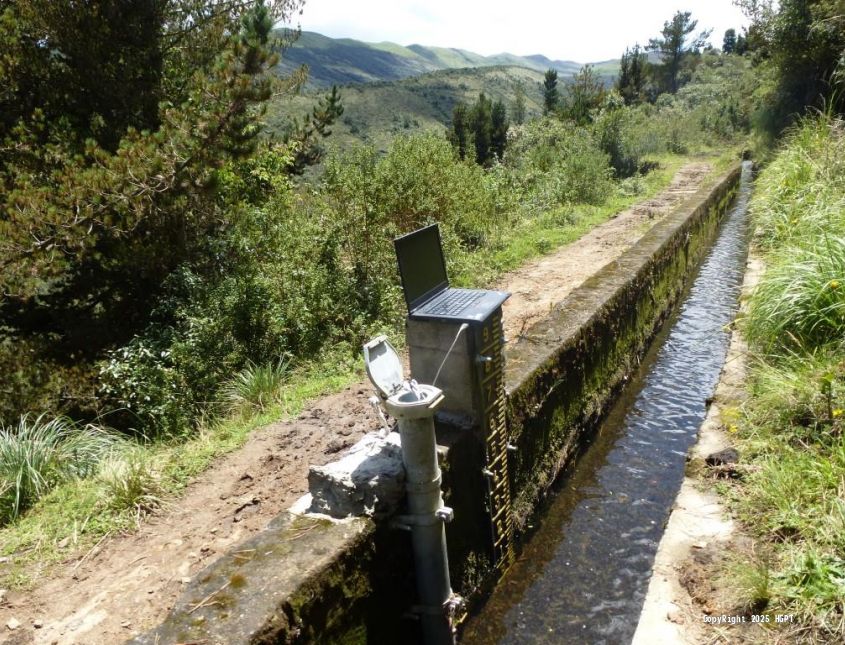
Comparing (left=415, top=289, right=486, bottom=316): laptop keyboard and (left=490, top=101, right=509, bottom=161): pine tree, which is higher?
(left=490, top=101, right=509, bottom=161): pine tree

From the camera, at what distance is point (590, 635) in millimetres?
3314

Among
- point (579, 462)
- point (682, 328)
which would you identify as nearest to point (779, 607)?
point (579, 462)

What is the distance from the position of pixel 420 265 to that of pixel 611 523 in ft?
7.85

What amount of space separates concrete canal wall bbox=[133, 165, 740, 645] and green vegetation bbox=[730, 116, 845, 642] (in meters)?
1.24

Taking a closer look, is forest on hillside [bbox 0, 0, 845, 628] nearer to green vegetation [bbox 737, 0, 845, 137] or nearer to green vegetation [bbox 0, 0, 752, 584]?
green vegetation [bbox 0, 0, 752, 584]

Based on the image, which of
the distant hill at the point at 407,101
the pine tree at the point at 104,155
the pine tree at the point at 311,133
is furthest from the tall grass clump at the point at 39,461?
the distant hill at the point at 407,101

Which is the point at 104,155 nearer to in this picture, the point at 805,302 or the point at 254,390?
the point at 254,390

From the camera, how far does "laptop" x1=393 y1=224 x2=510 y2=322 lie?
10.3 feet

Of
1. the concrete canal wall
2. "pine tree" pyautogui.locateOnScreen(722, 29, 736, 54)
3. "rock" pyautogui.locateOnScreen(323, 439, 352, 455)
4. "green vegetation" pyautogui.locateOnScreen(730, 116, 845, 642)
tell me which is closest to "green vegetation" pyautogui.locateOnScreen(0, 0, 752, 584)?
"rock" pyautogui.locateOnScreen(323, 439, 352, 455)

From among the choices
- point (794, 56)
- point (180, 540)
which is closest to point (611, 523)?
point (180, 540)

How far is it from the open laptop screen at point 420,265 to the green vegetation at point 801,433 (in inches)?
83.6

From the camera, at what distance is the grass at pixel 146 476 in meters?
3.57

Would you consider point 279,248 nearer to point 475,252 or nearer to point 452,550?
point 475,252

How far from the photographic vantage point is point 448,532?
3.25m
